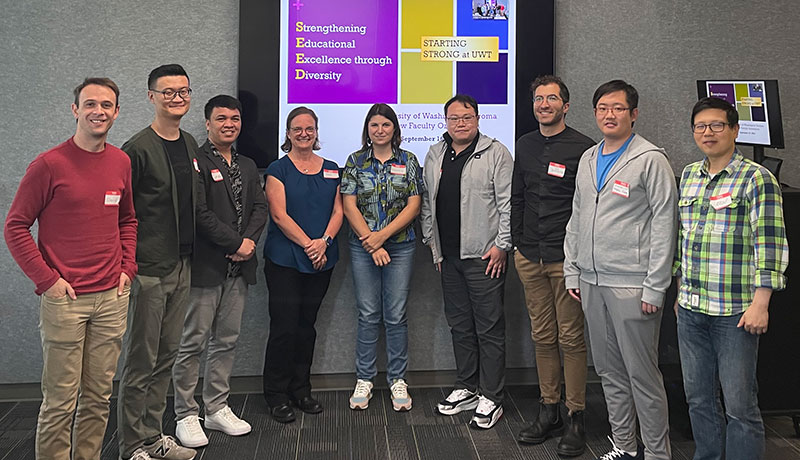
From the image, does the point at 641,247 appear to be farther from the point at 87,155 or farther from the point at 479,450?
the point at 87,155

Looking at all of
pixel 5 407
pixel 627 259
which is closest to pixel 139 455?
pixel 5 407

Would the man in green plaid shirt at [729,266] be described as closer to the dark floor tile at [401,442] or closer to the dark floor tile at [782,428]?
the dark floor tile at [782,428]

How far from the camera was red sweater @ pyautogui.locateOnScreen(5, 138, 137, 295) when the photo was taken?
2.16 m

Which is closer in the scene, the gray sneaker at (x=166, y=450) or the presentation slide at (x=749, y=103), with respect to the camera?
the gray sneaker at (x=166, y=450)

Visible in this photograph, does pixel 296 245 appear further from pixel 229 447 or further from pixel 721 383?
pixel 721 383

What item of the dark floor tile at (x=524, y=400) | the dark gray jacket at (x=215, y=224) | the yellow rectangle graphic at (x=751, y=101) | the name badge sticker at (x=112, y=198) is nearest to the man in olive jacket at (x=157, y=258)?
the dark gray jacket at (x=215, y=224)

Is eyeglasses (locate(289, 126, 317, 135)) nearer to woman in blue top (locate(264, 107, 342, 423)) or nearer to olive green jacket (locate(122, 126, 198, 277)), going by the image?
woman in blue top (locate(264, 107, 342, 423))

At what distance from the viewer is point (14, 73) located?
3.38 metres

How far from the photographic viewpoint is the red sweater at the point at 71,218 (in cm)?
216

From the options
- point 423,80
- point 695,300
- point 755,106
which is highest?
point 423,80

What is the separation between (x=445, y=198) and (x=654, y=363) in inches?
50.2

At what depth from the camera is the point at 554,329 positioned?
3021mm

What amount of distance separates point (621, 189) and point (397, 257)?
1283mm

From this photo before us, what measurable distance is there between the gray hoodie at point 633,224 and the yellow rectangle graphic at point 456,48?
126 centimetres
